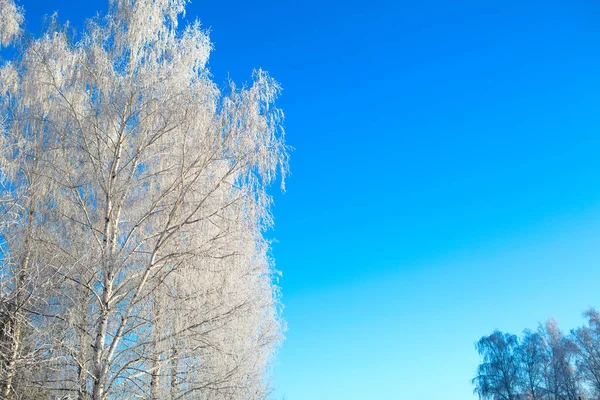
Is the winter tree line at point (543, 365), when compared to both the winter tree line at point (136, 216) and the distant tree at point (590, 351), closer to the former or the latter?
the distant tree at point (590, 351)

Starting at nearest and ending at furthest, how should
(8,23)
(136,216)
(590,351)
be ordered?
(136,216) < (8,23) < (590,351)

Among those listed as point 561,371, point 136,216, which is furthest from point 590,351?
point 136,216

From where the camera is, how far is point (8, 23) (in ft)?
42.9

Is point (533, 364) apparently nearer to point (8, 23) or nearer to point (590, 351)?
point (590, 351)

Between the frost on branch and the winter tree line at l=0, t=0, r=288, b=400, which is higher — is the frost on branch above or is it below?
above

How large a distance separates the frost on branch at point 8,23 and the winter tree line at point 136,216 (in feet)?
14.2

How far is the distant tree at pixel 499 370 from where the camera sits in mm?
43406

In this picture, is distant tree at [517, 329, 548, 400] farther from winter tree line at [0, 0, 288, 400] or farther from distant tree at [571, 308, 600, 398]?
winter tree line at [0, 0, 288, 400]

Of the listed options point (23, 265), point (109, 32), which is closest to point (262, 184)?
point (109, 32)

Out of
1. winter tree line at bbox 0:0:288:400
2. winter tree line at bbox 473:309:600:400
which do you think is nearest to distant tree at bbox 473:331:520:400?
winter tree line at bbox 473:309:600:400

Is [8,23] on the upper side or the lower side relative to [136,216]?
upper

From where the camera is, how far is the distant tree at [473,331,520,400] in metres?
43.4

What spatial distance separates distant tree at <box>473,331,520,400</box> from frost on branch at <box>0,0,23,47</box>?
44757 millimetres

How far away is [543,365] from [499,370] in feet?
12.4
